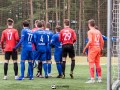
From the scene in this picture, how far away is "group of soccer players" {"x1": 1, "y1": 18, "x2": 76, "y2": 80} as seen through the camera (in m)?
13.1

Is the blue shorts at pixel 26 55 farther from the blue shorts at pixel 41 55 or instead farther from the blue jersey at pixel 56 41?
the blue jersey at pixel 56 41

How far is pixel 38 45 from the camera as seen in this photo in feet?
45.3

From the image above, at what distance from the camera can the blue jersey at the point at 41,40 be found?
44.9ft

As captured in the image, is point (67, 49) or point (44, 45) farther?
point (44, 45)

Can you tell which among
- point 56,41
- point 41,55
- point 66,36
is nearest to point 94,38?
point 66,36

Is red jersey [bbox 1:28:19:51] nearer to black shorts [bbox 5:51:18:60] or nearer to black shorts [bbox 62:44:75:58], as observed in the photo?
black shorts [bbox 5:51:18:60]

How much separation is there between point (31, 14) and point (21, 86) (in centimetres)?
2144

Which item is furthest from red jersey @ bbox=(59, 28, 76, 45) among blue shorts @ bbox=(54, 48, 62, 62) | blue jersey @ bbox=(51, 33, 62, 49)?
blue shorts @ bbox=(54, 48, 62, 62)

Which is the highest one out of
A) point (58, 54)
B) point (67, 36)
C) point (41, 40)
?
point (67, 36)

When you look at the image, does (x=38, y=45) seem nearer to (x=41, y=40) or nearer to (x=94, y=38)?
(x=41, y=40)

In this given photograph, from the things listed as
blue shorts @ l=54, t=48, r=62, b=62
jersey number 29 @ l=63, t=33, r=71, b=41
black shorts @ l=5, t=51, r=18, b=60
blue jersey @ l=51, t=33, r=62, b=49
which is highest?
jersey number 29 @ l=63, t=33, r=71, b=41

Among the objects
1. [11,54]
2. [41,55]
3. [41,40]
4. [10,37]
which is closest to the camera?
[10,37]

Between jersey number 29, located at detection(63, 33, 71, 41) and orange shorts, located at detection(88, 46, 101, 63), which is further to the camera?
jersey number 29, located at detection(63, 33, 71, 41)

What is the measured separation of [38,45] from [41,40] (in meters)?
0.19
